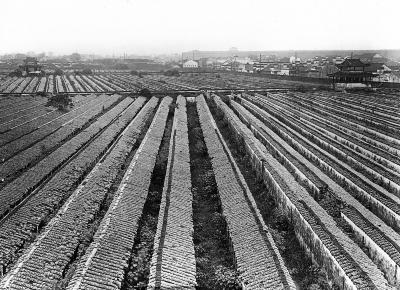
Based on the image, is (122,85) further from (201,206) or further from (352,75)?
(201,206)

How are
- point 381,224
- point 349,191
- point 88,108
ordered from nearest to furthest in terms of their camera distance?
1. point 381,224
2. point 349,191
3. point 88,108

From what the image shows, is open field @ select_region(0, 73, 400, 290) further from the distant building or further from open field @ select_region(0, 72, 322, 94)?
open field @ select_region(0, 72, 322, 94)

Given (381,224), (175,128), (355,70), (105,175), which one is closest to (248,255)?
(381,224)

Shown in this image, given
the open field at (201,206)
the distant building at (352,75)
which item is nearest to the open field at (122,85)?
the distant building at (352,75)

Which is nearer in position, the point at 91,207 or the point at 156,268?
the point at 156,268

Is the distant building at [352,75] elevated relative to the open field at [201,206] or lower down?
elevated

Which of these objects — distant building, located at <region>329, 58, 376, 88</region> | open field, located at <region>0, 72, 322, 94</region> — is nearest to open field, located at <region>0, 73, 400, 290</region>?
distant building, located at <region>329, 58, 376, 88</region>

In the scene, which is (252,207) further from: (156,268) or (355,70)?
(355,70)

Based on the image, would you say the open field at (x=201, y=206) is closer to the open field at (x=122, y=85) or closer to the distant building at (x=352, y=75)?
the distant building at (x=352, y=75)
